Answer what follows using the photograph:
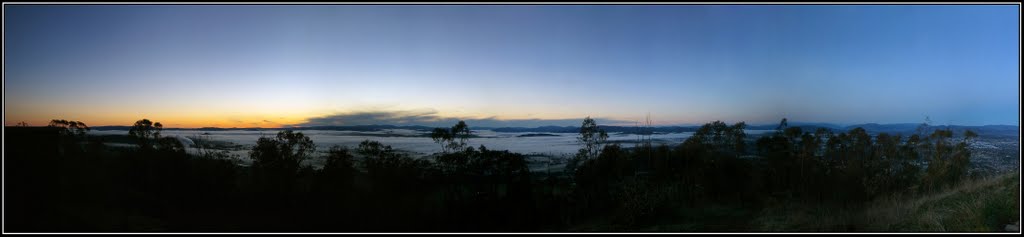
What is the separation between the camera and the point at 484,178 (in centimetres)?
1191

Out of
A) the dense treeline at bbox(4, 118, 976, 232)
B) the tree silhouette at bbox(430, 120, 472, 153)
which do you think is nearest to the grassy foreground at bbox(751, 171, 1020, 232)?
the dense treeline at bbox(4, 118, 976, 232)

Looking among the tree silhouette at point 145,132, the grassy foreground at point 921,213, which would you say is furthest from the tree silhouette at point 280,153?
the grassy foreground at point 921,213

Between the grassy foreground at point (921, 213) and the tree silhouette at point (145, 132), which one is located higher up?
the tree silhouette at point (145, 132)

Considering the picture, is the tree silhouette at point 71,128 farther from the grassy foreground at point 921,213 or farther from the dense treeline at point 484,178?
the grassy foreground at point 921,213

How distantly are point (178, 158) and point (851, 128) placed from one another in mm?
15405

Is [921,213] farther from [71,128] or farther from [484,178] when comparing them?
[71,128]

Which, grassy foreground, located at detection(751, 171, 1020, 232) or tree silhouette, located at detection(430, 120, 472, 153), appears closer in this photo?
grassy foreground, located at detection(751, 171, 1020, 232)

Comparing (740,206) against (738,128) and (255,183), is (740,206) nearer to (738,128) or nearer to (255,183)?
(738,128)

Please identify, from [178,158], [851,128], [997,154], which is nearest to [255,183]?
[178,158]

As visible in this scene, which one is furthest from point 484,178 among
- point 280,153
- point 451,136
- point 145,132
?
point 145,132

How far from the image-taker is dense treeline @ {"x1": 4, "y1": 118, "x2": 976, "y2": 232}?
10.1 m

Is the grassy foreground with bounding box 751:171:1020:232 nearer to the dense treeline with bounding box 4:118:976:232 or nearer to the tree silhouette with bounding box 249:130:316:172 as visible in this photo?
the dense treeline with bounding box 4:118:976:232

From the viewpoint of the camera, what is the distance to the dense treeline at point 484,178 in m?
10.1

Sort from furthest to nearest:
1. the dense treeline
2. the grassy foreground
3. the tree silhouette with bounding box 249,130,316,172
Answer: the tree silhouette with bounding box 249,130,316,172 < the dense treeline < the grassy foreground
